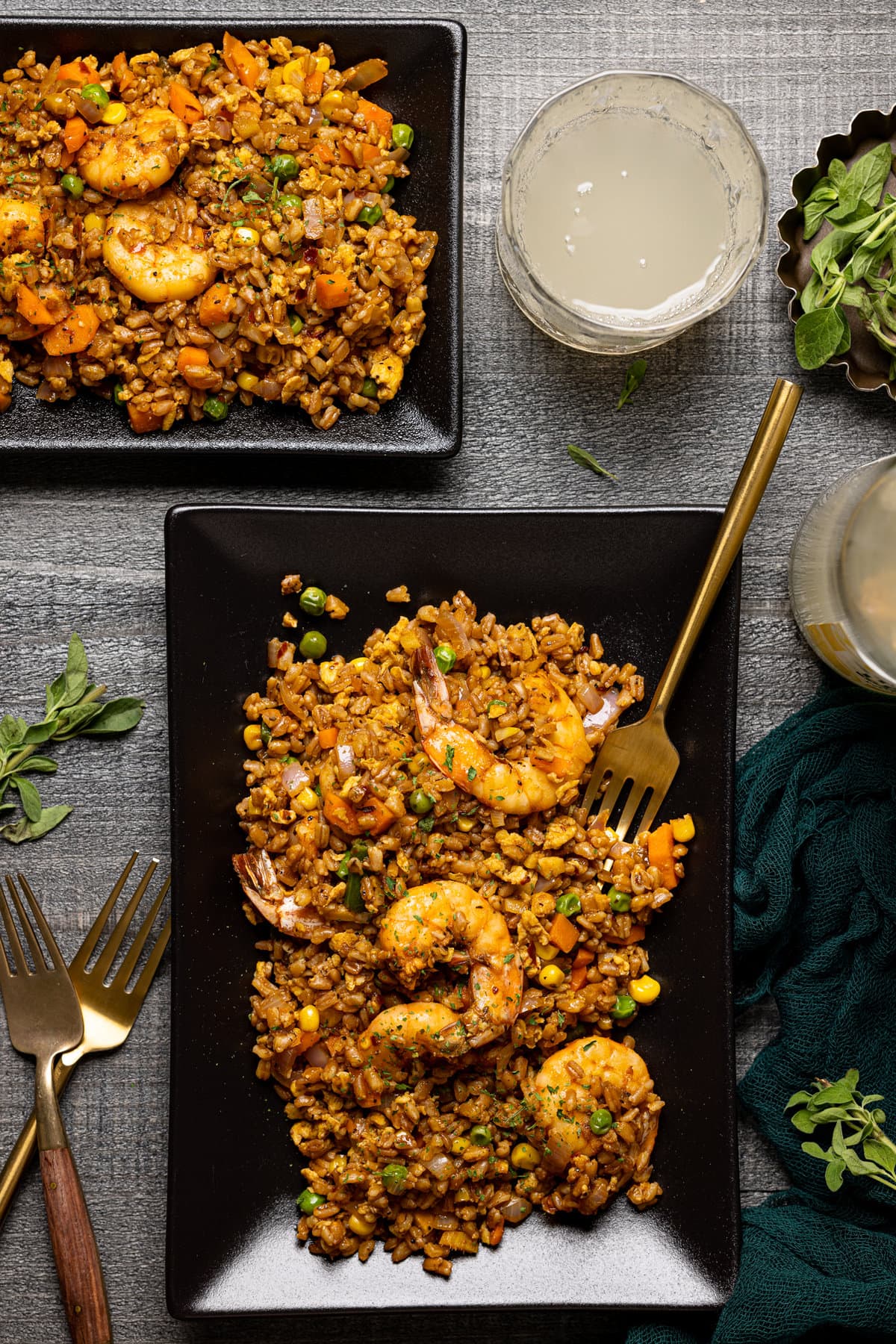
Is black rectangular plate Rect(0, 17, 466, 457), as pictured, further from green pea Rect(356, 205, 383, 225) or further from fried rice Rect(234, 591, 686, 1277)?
fried rice Rect(234, 591, 686, 1277)

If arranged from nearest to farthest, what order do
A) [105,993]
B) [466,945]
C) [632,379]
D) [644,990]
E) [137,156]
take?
[466,945], [137,156], [644,990], [105,993], [632,379]

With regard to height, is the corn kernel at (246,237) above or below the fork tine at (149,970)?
above

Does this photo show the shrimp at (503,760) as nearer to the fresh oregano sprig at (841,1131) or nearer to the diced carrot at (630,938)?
the diced carrot at (630,938)

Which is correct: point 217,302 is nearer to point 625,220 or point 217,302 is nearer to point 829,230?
point 625,220

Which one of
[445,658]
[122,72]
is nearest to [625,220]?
[445,658]

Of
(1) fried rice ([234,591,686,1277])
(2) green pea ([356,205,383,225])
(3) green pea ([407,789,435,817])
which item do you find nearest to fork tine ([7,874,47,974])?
(1) fried rice ([234,591,686,1277])

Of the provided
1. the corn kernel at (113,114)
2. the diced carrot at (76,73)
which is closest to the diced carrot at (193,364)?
the corn kernel at (113,114)
